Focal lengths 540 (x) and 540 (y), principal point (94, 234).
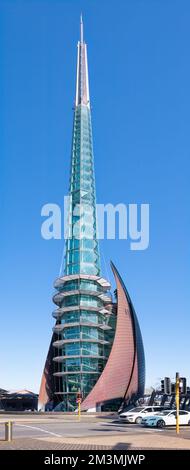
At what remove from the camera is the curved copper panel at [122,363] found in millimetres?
98062

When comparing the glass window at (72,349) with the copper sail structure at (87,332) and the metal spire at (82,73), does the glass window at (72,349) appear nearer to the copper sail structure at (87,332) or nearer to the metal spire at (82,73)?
the copper sail structure at (87,332)

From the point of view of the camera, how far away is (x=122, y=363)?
336ft

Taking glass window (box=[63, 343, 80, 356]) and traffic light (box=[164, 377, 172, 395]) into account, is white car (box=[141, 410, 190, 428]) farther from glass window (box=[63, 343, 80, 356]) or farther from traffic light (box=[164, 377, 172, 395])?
glass window (box=[63, 343, 80, 356])

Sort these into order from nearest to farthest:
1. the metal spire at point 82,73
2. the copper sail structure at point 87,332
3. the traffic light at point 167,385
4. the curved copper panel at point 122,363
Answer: the traffic light at point 167,385, the curved copper panel at point 122,363, the copper sail structure at point 87,332, the metal spire at point 82,73

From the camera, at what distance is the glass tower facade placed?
103312 mm

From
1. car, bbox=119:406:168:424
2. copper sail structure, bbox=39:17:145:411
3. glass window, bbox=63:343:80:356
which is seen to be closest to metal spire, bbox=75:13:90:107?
copper sail structure, bbox=39:17:145:411

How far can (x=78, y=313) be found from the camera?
105 meters

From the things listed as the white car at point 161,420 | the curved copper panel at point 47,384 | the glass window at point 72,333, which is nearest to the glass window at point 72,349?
the glass window at point 72,333

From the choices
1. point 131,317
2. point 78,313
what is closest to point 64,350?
point 78,313

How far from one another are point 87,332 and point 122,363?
8.83 m

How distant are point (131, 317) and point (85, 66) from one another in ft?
198

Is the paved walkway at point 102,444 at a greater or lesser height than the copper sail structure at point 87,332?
lesser

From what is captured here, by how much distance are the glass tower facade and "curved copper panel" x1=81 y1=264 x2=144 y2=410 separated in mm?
4013
